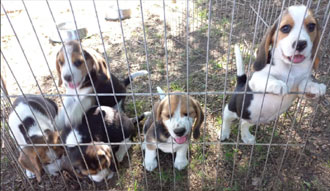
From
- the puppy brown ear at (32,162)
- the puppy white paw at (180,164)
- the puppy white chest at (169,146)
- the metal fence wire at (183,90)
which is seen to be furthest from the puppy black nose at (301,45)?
the puppy brown ear at (32,162)

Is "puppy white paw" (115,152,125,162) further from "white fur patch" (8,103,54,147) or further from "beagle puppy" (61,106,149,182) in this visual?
"white fur patch" (8,103,54,147)

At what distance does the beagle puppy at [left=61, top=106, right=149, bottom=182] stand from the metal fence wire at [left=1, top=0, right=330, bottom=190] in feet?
0.19

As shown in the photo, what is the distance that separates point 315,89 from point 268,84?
0.38 m

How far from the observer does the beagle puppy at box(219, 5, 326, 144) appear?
2.21 meters

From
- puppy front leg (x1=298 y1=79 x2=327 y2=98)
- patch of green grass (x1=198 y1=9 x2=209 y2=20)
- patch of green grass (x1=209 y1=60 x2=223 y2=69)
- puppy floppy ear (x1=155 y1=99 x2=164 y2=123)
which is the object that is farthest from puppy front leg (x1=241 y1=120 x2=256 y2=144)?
patch of green grass (x1=198 y1=9 x2=209 y2=20)

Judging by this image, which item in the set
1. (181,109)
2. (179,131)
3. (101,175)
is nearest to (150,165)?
(101,175)

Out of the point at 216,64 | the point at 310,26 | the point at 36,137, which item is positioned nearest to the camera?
the point at 310,26

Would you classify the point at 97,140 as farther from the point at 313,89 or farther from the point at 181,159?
the point at 313,89

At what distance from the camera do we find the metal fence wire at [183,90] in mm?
2516

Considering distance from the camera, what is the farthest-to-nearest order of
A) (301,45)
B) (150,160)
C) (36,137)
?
1. (150,160)
2. (36,137)
3. (301,45)

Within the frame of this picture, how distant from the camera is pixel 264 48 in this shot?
2506 millimetres

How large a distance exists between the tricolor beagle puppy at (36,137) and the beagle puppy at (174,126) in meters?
0.97

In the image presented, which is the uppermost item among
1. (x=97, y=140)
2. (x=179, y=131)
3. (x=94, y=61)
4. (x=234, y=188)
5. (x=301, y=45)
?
(x=301, y=45)

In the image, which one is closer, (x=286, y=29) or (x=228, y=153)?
(x=286, y=29)
